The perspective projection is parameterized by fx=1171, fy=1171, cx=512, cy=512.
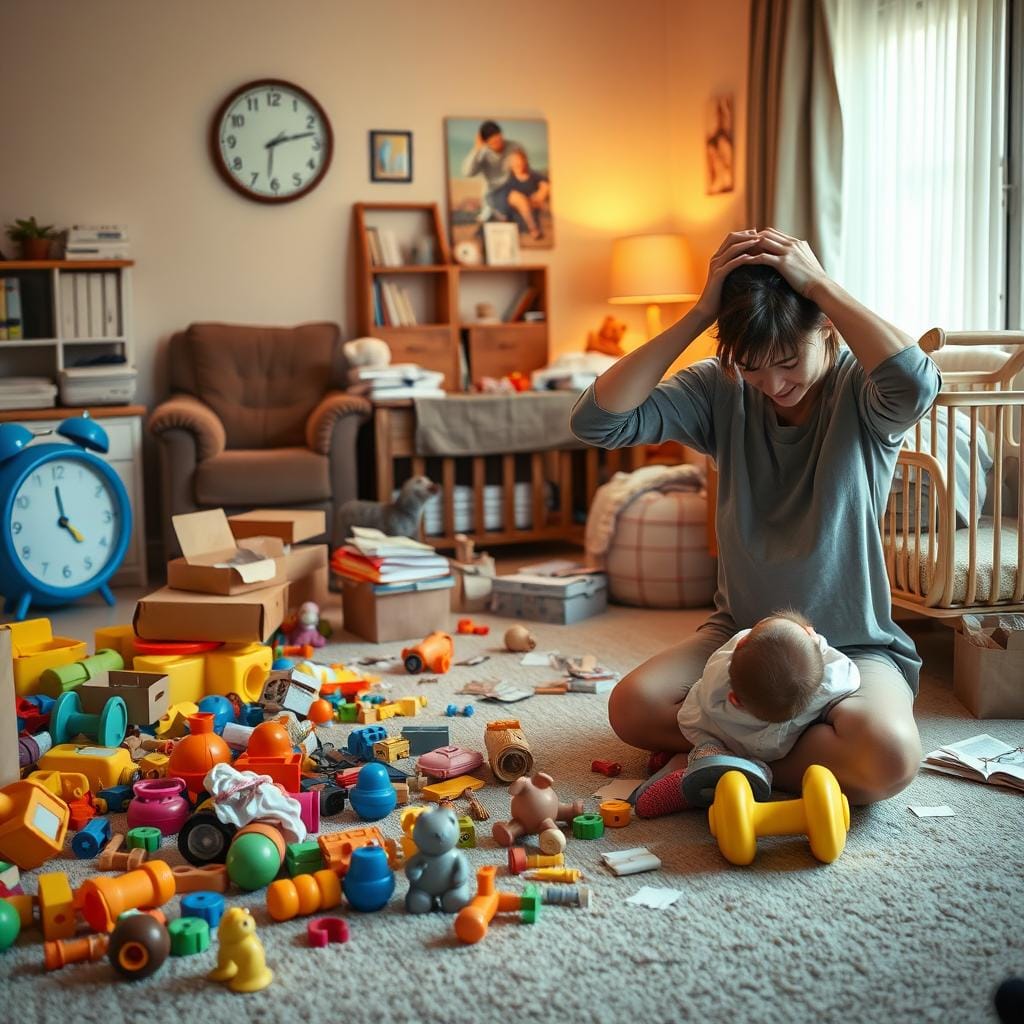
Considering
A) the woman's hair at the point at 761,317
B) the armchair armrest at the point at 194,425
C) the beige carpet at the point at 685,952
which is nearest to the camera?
the beige carpet at the point at 685,952

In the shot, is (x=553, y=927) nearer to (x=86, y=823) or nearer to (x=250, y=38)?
(x=86, y=823)

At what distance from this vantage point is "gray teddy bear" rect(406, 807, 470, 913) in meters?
1.64

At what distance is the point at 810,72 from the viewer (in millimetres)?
4148

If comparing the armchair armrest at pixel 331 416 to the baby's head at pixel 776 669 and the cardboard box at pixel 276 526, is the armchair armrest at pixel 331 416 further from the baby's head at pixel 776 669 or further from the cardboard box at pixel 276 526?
the baby's head at pixel 776 669

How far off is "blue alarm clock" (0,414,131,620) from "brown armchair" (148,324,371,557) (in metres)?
0.27

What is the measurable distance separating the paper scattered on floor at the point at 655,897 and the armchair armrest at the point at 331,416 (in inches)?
117

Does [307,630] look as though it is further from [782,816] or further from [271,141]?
[271,141]

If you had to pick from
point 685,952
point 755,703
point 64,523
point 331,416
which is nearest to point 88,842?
point 685,952

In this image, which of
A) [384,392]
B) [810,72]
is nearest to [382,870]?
[384,392]

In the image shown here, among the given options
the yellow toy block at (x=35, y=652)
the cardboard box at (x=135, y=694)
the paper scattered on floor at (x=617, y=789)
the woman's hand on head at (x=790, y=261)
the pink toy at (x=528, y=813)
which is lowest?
the paper scattered on floor at (x=617, y=789)

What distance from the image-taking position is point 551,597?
144 inches

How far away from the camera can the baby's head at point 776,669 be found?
1853 mm

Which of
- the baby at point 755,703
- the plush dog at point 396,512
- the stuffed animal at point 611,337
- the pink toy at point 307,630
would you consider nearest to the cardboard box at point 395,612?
the pink toy at point 307,630

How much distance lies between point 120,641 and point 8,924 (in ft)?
4.19
